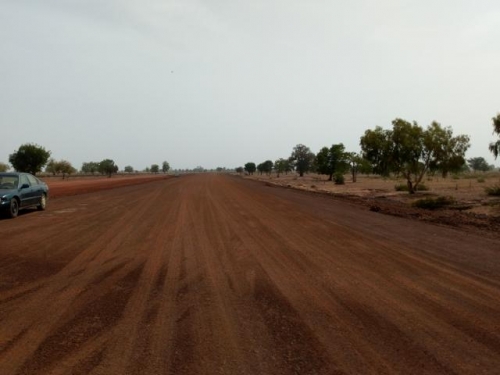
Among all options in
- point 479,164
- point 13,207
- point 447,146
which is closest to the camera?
point 13,207

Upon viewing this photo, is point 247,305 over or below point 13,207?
below

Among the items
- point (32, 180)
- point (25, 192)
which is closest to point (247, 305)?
point (25, 192)

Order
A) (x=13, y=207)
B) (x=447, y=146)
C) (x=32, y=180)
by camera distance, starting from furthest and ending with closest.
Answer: (x=447, y=146) < (x=32, y=180) < (x=13, y=207)

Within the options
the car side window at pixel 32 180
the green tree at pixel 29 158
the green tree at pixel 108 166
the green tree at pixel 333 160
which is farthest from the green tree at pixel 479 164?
the car side window at pixel 32 180

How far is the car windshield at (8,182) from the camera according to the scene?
595 inches

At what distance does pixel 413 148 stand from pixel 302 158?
326ft

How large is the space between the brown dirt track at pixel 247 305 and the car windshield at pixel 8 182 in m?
5.74

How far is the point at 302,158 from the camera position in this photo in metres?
130

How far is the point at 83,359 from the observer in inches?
147

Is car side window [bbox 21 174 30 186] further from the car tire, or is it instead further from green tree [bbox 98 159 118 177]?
green tree [bbox 98 159 118 177]

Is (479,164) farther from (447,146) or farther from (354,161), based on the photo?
(447,146)

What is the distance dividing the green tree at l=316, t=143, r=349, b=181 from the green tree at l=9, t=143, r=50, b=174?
163 ft

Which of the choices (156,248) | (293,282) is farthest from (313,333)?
(156,248)

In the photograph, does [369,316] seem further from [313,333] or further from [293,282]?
[293,282]
